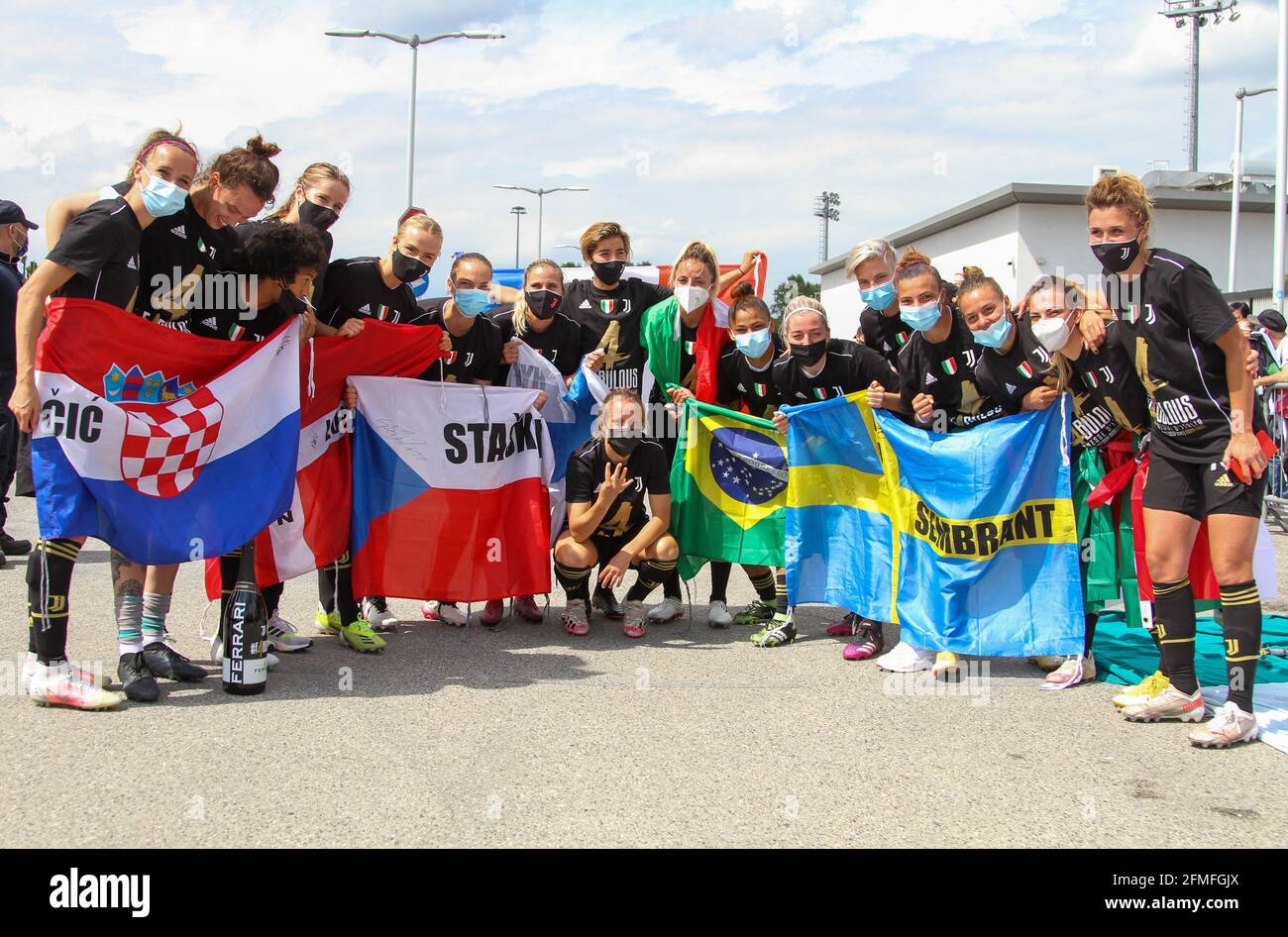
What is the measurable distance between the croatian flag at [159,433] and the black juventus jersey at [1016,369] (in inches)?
137

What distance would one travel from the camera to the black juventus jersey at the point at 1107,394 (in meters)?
4.86

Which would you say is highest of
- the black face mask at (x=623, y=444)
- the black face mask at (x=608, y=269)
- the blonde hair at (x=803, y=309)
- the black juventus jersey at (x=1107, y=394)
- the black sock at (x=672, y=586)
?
the black face mask at (x=608, y=269)

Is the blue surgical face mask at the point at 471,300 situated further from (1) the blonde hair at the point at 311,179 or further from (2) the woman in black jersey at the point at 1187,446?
(2) the woman in black jersey at the point at 1187,446

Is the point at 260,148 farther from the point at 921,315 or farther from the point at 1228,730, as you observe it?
the point at 1228,730

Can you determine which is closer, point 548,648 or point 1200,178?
point 548,648

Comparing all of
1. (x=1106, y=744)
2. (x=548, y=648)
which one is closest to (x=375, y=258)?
(x=548, y=648)

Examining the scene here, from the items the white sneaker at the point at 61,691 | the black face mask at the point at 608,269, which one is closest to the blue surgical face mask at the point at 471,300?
the black face mask at the point at 608,269

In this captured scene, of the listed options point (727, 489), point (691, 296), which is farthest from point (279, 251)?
point (727, 489)

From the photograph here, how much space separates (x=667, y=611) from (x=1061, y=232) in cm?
3073

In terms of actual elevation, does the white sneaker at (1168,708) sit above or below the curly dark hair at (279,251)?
below

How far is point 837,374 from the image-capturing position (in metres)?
6.21

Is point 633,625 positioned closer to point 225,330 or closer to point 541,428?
point 541,428

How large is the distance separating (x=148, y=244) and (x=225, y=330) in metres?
0.62

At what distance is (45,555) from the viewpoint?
452cm
